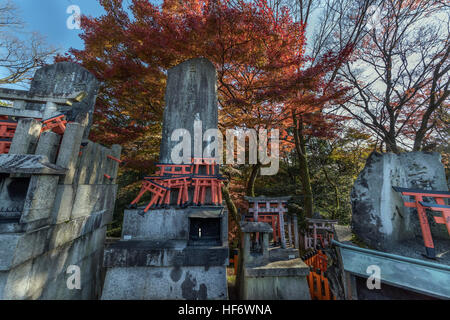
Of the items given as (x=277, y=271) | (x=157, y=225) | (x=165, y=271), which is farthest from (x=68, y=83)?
(x=277, y=271)

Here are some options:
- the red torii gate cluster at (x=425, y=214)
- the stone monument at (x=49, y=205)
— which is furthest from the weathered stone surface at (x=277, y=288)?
the stone monument at (x=49, y=205)

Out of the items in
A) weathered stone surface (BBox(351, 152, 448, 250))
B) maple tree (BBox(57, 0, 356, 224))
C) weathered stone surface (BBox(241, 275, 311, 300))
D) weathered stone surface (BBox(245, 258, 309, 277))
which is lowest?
weathered stone surface (BBox(241, 275, 311, 300))

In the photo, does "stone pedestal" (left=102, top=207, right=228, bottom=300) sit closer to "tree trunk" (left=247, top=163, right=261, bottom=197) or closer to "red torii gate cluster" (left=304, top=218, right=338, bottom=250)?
"tree trunk" (left=247, top=163, right=261, bottom=197)

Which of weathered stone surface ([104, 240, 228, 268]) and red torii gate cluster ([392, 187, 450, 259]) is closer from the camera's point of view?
red torii gate cluster ([392, 187, 450, 259])

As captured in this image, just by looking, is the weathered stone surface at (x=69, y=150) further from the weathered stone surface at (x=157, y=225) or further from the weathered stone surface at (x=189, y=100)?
the weathered stone surface at (x=189, y=100)

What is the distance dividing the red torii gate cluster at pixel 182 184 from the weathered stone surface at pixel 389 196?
10.1 ft

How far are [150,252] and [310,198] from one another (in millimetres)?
8154

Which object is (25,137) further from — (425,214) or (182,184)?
(425,214)

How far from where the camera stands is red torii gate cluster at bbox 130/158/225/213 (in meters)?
4.17

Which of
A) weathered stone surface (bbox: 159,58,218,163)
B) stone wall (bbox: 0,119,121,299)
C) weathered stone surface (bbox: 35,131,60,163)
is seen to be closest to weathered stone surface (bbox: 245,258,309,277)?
weathered stone surface (bbox: 159,58,218,163)

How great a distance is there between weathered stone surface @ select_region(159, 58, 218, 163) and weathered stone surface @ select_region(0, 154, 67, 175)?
2571 millimetres
